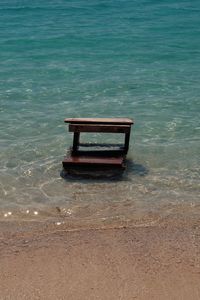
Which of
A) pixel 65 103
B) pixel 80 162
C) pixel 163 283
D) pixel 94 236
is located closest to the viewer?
pixel 163 283

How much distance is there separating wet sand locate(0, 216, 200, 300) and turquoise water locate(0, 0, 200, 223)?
61 centimetres

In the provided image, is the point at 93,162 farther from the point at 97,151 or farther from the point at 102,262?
the point at 102,262

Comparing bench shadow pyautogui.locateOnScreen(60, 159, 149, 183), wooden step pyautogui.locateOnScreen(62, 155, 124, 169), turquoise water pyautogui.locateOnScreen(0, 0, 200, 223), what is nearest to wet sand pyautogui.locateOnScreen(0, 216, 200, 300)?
turquoise water pyautogui.locateOnScreen(0, 0, 200, 223)

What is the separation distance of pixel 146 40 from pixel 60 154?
14.7 m

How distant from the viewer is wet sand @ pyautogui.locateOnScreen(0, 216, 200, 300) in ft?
21.1

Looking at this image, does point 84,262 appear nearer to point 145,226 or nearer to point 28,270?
point 28,270

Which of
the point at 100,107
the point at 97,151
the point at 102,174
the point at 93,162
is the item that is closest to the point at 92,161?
the point at 93,162

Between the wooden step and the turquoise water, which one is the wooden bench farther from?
the turquoise water

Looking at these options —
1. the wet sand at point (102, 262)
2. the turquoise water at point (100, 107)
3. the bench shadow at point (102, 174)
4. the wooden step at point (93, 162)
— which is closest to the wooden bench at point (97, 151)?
the wooden step at point (93, 162)

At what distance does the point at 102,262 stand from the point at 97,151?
3867 millimetres

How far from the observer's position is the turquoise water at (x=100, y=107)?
29.6 ft

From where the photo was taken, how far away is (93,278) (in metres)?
6.67

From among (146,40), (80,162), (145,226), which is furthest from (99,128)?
(146,40)

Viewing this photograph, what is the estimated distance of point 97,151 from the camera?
10.6 metres
